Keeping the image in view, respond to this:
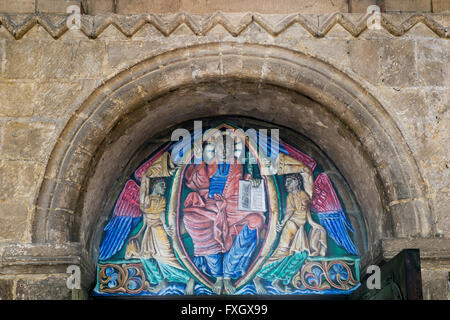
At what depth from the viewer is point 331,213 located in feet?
20.9

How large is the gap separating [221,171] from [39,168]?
179cm

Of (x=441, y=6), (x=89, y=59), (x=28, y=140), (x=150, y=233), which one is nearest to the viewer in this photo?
(x=28, y=140)

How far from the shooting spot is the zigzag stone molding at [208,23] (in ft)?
19.2

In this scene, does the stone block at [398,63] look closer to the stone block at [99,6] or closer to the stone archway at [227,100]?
the stone archway at [227,100]

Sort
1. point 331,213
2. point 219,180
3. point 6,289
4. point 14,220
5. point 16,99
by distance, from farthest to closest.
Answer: point 219,180, point 331,213, point 16,99, point 14,220, point 6,289

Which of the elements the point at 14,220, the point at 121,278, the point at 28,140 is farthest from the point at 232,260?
the point at 28,140

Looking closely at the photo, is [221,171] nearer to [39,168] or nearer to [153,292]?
[153,292]

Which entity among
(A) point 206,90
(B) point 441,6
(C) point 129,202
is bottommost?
(C) point 129,202

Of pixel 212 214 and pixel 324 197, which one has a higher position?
pixel 324 197

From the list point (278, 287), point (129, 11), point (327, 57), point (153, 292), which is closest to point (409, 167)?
point (327, 57)

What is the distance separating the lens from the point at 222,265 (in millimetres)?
6145

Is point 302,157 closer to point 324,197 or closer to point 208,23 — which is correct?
point 324,197

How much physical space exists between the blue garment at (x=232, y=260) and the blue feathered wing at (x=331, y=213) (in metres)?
0.68

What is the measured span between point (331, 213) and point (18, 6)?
3.44 meters
